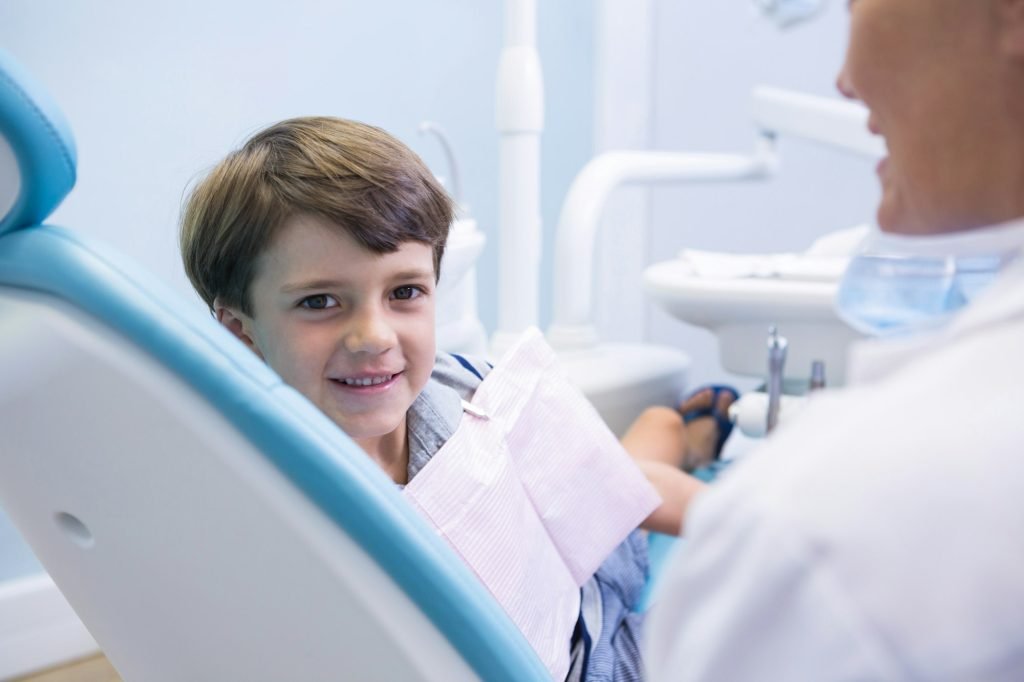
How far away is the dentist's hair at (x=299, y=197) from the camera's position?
813mm

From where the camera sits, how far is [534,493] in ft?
3.15

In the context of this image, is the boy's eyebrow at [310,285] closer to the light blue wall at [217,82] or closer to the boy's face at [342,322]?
the boy's face at [342,322]

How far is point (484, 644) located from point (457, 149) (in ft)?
5.47

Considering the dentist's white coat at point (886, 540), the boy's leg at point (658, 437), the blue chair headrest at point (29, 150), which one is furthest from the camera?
the boy's leg at point (658, 437)

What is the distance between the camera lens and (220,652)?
0.56 metres

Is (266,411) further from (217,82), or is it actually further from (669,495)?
(217,82)

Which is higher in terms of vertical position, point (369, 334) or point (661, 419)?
point (369, 334)

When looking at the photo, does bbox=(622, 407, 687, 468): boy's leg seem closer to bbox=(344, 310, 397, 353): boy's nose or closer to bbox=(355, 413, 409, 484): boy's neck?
bbox=(355, 413, 409, 484): boy's neck

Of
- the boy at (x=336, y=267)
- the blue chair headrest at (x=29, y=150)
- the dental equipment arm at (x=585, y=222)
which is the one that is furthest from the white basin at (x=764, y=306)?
the blue chair headrest at (x=29, y=150)

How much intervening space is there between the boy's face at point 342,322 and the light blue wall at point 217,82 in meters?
0.46

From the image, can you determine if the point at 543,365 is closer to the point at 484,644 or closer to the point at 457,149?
the point at 484,644

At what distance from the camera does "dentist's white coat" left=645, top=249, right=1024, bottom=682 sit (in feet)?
0.90

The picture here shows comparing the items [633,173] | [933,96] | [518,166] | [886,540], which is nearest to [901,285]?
[933,96]

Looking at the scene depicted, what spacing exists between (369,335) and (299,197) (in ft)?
0.42
